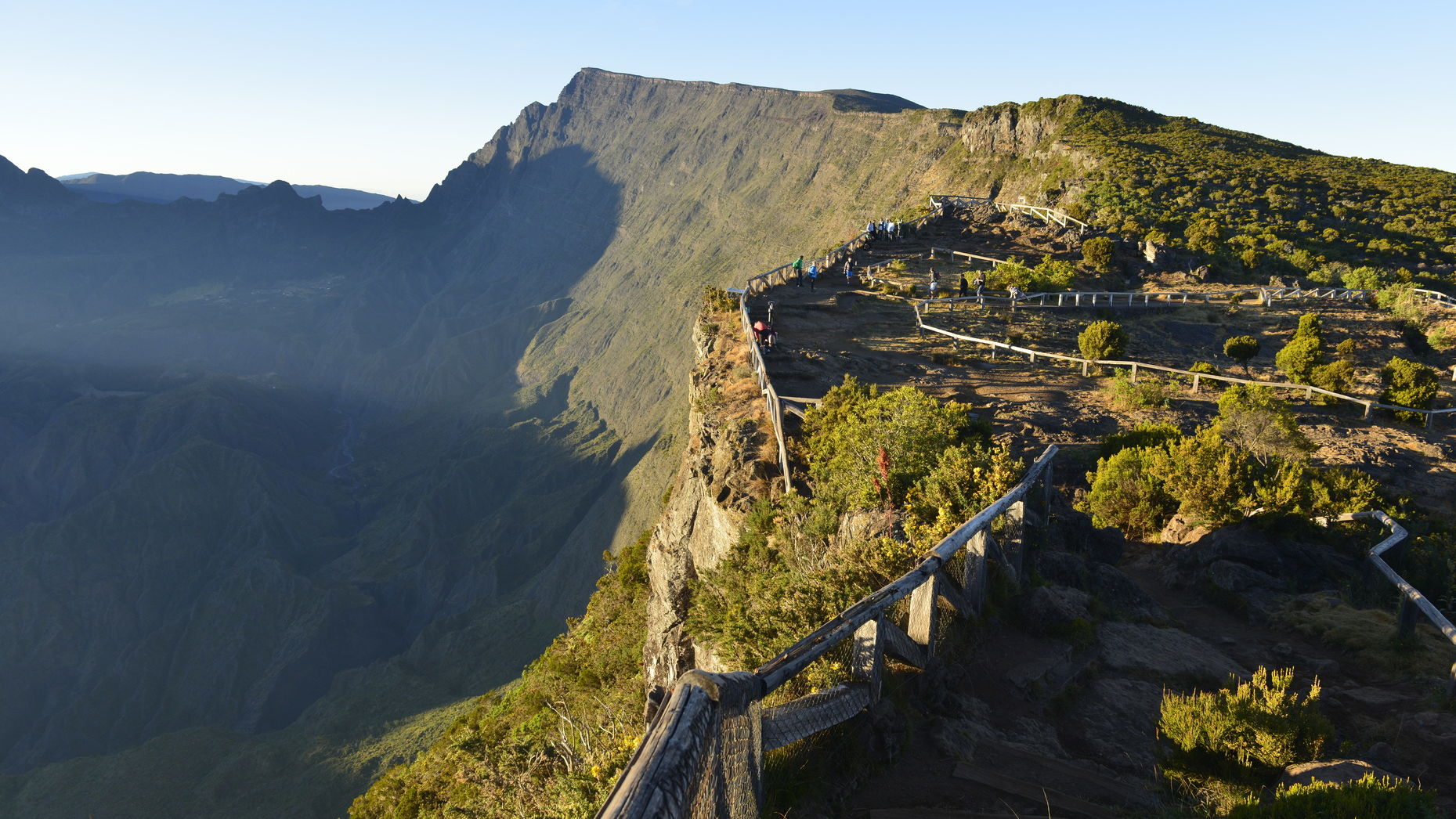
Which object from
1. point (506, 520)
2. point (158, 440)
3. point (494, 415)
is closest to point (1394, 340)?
point (506, 520)

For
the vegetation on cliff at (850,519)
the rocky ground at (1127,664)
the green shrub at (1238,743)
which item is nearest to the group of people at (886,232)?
the rocky ground at (1127,664)

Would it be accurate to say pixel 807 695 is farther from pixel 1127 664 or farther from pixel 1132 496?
pixel 1132 496

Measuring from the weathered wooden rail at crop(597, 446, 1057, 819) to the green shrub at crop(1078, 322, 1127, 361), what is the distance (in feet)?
53.0

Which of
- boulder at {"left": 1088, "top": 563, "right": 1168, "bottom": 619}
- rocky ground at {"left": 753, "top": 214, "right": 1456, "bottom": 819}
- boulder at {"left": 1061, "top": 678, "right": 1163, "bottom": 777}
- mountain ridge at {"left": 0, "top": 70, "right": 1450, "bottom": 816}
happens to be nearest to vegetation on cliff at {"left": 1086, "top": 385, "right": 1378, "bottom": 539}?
rocky ground at {"left": 753, "top": 214, "right": 1456, "bottom": 819}

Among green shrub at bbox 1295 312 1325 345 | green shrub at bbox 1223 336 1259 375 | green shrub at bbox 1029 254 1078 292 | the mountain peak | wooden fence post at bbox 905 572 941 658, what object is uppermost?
the mountain peak

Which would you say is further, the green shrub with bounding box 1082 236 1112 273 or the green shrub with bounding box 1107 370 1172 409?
the green shrub with bounding box 1082 236 1112 273

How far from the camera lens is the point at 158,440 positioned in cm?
13250

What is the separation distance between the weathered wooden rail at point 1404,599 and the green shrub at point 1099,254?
27.4 metres

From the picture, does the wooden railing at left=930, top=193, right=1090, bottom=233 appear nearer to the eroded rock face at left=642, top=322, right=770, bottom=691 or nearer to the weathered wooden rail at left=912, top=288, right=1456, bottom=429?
the weathered wooden rail at left=912, top=288, right=1456, bottom=429

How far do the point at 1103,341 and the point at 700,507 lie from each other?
13149 millimetres

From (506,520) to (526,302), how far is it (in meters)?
83.5

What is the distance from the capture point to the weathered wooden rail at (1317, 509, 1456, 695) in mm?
7188

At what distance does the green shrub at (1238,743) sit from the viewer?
207 inches

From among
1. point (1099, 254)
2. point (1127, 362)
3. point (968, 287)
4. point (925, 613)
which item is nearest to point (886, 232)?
point (1099, 254)
